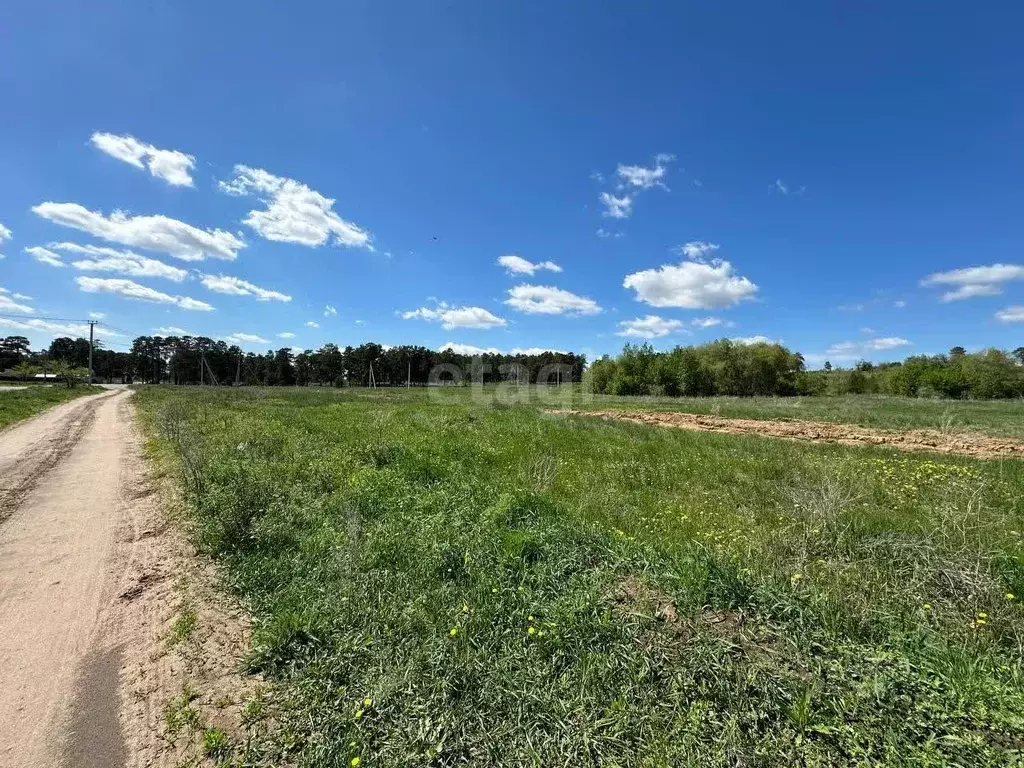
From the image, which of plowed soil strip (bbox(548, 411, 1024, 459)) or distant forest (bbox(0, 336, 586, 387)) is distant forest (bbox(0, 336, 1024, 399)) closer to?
distant forest (bbox(0, 336, 586, 387))

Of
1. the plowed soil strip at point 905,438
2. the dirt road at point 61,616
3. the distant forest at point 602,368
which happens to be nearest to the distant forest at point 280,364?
the distant forest at point 602,368

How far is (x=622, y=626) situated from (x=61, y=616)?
5291mm

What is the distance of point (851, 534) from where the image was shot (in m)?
5.76

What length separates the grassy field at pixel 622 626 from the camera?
2.72m

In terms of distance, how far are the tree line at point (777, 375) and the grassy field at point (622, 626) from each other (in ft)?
196

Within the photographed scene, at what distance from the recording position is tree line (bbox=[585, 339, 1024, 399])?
188 feet

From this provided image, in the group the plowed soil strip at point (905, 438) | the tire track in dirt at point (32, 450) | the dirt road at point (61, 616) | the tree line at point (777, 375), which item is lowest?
the dirt road at point (61, 616)

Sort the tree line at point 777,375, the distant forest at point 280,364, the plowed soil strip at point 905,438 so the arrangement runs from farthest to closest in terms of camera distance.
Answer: the distant forest at point 280,364, the tree line at point 777,375, the plowed soil strip at point 905,438

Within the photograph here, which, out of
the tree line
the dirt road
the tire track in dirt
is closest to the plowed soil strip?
the dirt road

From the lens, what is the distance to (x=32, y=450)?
1295cm

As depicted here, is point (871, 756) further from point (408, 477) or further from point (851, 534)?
point (408, 477)

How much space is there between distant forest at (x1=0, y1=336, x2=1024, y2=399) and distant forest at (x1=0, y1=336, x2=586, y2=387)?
0.84ft

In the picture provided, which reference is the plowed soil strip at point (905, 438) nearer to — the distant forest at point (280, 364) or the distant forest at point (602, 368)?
the distant forest at point (602, 368)

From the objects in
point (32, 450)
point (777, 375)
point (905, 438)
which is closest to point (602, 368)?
point (777, 375)
